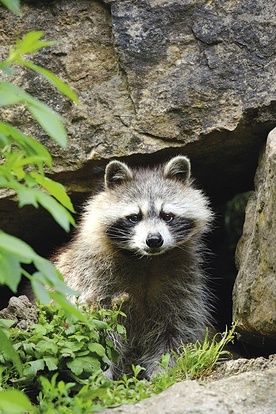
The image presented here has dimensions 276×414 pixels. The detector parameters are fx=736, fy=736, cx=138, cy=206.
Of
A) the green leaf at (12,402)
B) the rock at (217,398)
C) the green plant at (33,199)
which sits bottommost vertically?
the rock at (217,398)

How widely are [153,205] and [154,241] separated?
481 millimetres

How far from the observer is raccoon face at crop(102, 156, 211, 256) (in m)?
5.67

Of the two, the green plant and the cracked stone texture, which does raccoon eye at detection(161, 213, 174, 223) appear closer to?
the cracked stone texture

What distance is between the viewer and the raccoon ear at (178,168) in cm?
580

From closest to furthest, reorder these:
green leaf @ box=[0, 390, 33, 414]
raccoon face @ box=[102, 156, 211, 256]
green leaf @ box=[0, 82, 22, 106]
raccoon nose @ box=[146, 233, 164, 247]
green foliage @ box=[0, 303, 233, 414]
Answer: green leaf @ box=[0, 390, 33, 414], green leaf @ box=[0, 82, 22, 106], green foliage @ box=[0, 303, 233, 414], raccoon nose @ box=[146, 233, 164, 247], raccoon face @ box=[102, 156, 211, 256]

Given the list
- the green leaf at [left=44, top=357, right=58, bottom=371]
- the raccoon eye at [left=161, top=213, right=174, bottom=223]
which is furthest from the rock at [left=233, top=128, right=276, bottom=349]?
the green leaf at [left=44, top=357, right=58, bottom=371]

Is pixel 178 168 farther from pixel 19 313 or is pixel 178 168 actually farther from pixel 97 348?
pixel 97 348

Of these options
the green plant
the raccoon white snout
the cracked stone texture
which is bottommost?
the raccoon white snout

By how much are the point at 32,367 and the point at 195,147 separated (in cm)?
232

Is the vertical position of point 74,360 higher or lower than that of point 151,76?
lower

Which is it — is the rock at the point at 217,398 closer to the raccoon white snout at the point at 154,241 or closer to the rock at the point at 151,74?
the raccoon white snout at the point at 154,241

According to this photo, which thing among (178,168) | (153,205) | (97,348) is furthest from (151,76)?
(97,348)

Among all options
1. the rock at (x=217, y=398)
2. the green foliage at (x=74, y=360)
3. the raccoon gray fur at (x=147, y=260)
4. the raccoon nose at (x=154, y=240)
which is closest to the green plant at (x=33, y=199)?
the rock at (x=217, y=398)

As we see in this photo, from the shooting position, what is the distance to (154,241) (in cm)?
536
